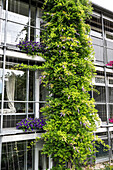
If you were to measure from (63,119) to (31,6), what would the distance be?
4.82 m

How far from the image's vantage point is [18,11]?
21.2 feet

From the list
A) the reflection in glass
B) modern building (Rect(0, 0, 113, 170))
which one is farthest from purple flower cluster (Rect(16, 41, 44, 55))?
the reflection in glass

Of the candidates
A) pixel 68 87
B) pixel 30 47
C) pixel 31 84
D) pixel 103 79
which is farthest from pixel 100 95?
pixel 30 47

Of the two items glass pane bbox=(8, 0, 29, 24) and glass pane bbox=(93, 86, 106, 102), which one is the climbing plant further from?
glass pane bbox=(93, 86, 106, 102)

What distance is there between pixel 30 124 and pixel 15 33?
134 inches

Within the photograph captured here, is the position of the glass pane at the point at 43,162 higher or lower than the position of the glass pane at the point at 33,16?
lower

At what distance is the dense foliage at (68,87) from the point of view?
490 cm

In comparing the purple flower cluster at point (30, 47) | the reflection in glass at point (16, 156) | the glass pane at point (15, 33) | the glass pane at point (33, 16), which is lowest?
the reflection in glass at point (16, 156)

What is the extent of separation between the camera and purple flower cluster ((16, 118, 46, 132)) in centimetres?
518

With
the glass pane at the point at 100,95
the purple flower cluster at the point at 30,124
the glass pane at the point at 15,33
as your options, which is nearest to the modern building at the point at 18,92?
the glass pane at the point at 15,33

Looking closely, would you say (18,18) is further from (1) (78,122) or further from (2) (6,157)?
(2) (6,157)

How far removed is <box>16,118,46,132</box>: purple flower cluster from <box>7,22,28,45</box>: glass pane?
9.49 ft

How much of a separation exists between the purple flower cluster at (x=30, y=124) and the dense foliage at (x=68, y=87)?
0.33 meters

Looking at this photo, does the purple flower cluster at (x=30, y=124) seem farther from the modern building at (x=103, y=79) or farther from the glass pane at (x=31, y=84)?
the modern building at (x=103, y=79)
